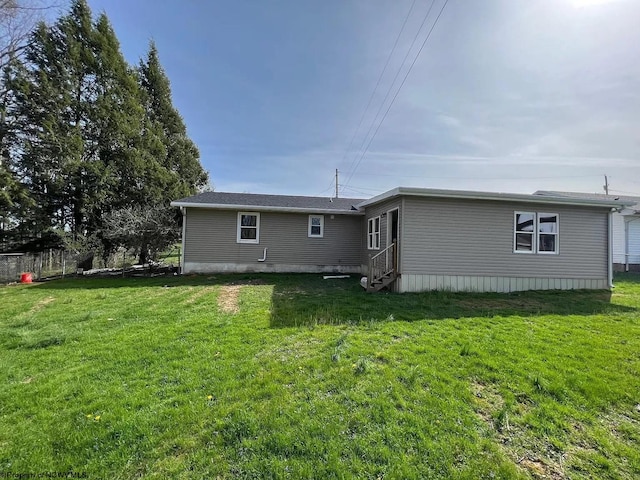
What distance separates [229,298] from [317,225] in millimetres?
6227

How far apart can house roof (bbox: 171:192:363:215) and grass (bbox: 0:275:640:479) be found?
261 inches

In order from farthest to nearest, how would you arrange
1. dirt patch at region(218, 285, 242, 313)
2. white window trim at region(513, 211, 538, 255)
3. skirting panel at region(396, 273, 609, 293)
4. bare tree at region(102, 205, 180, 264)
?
bare tree at region(102, 205, 180, 264) < white window trim at region(513, 211, 538, 255) < skirting panel at region(396, 273, 609, 293) < dirt patch at region(218, 285, 242, 313)

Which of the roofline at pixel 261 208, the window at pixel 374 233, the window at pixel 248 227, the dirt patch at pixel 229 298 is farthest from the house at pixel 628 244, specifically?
the dirt patch at pixel 229 298

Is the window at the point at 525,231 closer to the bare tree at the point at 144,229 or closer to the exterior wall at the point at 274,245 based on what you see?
the exterior wall at the point at 274,245

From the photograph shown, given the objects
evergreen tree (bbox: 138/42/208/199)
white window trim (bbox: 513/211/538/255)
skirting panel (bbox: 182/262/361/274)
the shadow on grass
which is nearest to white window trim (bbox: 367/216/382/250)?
skirting panel (bbox: 182/262/361/274)

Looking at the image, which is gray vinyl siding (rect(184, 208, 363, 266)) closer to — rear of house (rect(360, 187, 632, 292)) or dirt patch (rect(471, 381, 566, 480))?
rear of house (rect(360, 187, 632, 292))

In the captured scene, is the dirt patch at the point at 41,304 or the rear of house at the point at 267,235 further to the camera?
the rear of house at the point at 267,235

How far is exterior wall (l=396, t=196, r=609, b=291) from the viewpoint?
9250 mm

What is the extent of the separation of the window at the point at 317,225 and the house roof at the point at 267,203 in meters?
0.45

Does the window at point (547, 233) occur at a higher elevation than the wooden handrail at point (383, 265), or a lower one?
higher

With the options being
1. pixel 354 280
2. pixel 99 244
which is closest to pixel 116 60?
pixel 99 244

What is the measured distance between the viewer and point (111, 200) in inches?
666

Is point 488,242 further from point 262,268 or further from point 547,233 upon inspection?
point 262,268

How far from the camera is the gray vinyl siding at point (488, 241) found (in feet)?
30.4
